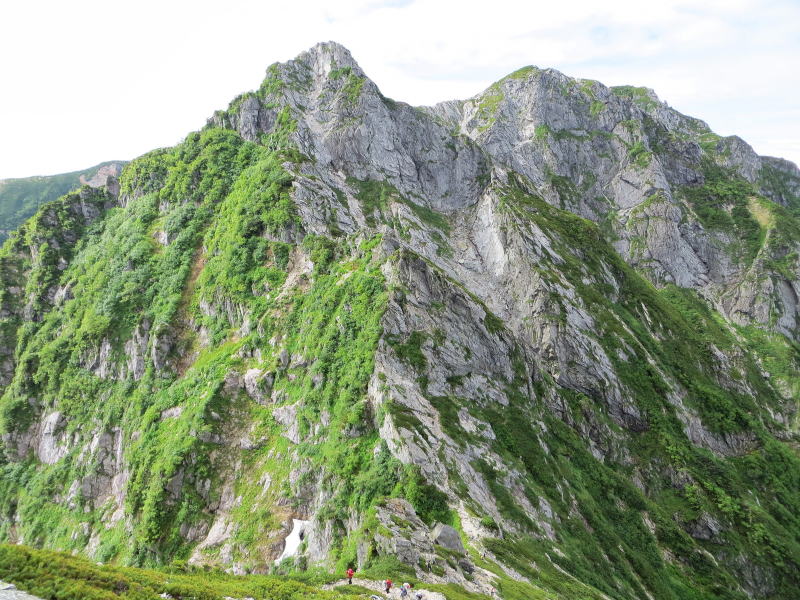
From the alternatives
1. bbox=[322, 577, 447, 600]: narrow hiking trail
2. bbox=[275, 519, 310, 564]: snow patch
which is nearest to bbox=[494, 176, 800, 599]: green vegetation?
bbox=[322, 577, 447, 600]: narrow hiking trail

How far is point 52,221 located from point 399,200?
250ft

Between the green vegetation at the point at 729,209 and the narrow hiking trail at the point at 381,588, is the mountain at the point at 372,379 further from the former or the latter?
the green vegetation at the point at 729,209

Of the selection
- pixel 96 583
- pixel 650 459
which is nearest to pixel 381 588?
pixel 96 583

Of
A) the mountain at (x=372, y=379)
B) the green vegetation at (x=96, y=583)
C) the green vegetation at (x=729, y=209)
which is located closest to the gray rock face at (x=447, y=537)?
the mountain at (x=372, y=379)

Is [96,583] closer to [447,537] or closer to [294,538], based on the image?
[447,537]

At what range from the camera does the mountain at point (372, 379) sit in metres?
43.0

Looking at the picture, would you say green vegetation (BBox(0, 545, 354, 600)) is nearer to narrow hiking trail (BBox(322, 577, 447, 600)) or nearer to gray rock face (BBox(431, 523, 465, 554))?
narrow hiking trail (BBox(322, 577, 447, 600))

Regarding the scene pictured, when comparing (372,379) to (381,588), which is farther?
(372,379)

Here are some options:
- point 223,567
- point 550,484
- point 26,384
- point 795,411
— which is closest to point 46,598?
point 223,567

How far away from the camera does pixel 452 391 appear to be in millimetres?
53875

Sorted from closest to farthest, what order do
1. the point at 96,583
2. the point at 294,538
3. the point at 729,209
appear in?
the point at 96,583, the point at 294,538, the point at 729,209

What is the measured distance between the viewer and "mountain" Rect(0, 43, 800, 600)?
4303 cm

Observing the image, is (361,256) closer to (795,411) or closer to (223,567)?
(223,567)

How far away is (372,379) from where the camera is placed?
48.1 meters
